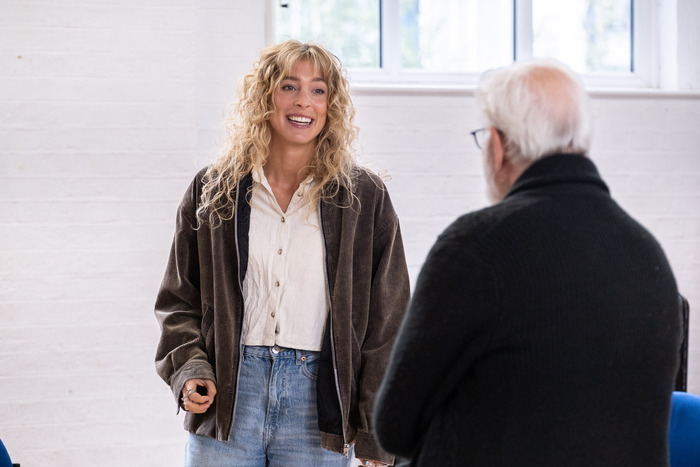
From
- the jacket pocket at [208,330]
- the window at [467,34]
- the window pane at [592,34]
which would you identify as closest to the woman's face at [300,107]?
the jacket pocket at [208,330]

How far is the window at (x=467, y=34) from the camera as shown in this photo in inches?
141

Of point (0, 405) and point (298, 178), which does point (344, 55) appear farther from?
point (0, 405)

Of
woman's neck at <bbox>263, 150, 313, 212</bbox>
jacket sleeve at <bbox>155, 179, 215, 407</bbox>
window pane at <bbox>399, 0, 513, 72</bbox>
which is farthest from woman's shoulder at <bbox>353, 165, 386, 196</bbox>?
window pane at <bbox>399, 0, 513, 72</bbox>

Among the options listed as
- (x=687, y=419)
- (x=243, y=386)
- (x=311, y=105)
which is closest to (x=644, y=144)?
(x=687, y=419)

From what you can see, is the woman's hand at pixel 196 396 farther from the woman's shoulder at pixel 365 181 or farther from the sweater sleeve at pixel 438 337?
the sweater sleeve at pixel 438 337

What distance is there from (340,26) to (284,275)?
6.74 ft

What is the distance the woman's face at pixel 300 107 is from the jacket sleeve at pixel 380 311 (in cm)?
23

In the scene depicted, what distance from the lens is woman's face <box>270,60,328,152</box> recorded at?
1.92 meters

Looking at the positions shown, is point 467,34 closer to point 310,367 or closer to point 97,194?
point 97,194

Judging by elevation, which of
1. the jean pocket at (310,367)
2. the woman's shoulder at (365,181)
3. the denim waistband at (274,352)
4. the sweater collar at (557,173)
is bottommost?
the jean pocket at (310,367)

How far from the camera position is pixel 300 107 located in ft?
6.28

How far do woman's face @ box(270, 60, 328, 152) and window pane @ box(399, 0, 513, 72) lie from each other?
5.81 ft

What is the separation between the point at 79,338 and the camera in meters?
3.09

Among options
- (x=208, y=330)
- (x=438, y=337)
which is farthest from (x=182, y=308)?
(x=438, y=337)
